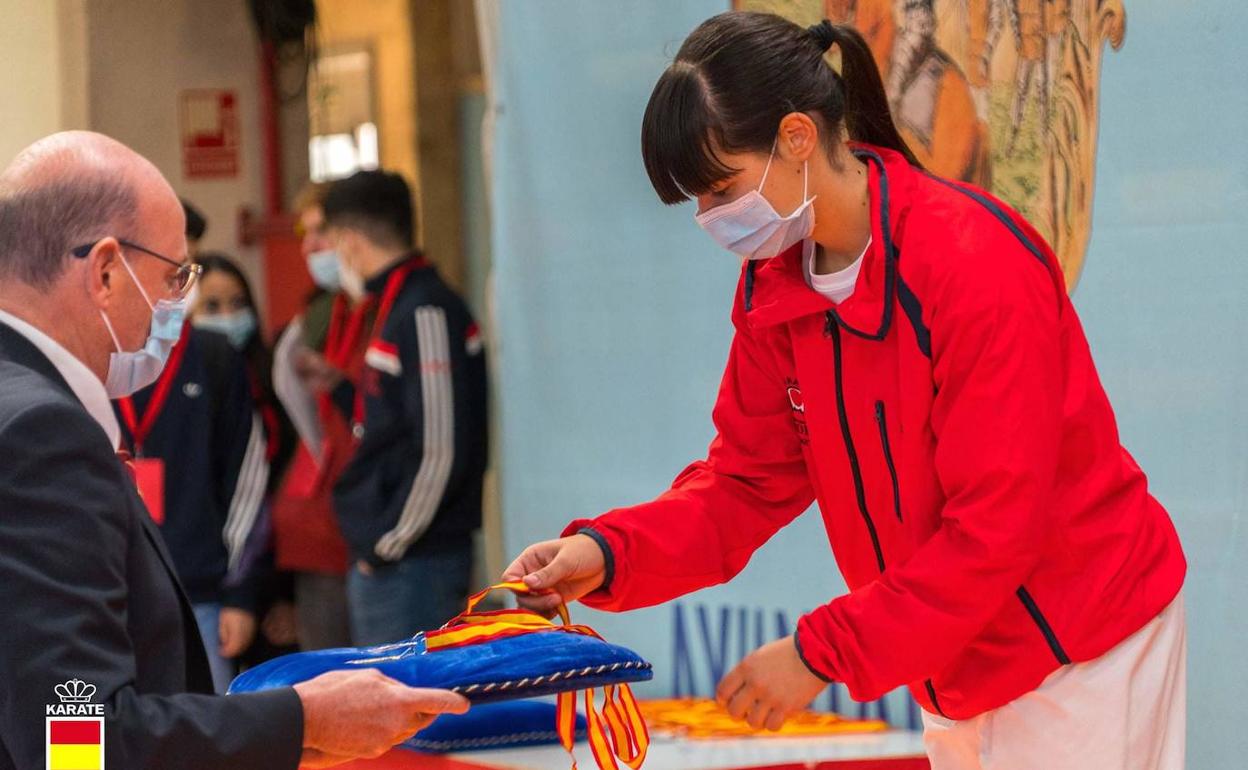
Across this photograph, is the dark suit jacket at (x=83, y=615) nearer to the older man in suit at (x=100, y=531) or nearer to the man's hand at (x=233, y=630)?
the older man in suit at (x=100, y=531)

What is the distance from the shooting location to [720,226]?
2.35 meters

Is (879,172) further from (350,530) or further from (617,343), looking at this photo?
(350,530)

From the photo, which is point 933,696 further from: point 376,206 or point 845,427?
point 376,206

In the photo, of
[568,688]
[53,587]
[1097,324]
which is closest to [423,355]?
[1097,324]

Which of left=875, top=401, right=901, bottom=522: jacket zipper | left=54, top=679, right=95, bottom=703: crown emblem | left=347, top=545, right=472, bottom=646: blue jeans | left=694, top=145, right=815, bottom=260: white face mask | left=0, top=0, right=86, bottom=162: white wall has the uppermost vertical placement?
left=0, top=0, right=86, bottom=162: white wall

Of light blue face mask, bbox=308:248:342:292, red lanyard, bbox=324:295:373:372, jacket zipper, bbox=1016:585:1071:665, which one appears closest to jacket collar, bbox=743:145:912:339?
jacket zipper, bbox=1016:585:1071:665

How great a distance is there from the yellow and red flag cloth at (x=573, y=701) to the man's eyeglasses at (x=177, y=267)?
60 centimetres

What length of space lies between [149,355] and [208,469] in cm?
280

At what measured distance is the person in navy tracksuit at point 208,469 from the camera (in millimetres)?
5066

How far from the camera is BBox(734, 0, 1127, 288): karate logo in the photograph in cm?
316

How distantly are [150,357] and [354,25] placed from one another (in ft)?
19.8

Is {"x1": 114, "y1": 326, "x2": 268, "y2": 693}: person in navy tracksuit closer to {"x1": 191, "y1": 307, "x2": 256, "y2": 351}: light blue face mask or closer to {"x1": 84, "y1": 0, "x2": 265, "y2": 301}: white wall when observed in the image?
{"x1": 191, "y1": 307, "x2": 256, "y2": 351}: light blue face mask

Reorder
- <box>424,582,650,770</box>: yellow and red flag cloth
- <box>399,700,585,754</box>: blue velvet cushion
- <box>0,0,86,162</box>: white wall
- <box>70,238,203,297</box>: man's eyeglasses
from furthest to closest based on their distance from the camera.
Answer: <box>0,0,86,162</box>: white wall, <box>399,700,585,754</box>: blue velvet cushion, <box>424,582,650,770</box>: yellow and red flag cloth, <box>70,238,203,297</box>: man's eyeglasses

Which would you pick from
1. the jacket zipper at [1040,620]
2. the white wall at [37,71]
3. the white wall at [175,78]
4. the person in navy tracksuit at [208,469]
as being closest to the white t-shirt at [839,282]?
the jacket zipper at [1040,620]
